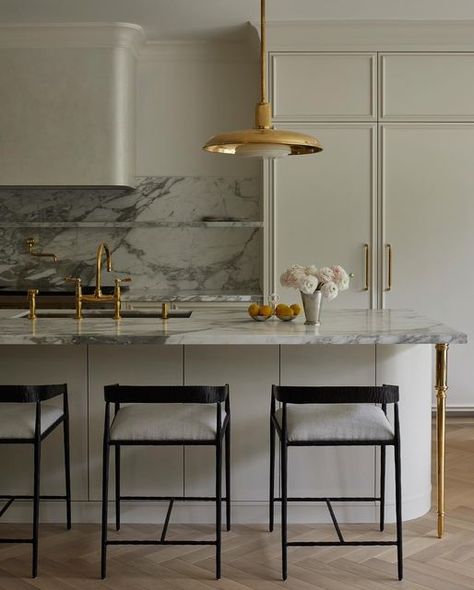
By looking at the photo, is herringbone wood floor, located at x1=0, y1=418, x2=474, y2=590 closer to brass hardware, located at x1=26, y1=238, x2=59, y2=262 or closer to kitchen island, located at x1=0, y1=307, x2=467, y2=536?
kitchen island, located at x1=0, y1=307, x2=467, y2=536

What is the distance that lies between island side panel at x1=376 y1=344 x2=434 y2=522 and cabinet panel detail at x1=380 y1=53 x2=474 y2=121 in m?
2.17

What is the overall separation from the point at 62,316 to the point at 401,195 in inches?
94.9

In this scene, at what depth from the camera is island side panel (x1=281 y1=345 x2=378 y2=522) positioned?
3326 mm

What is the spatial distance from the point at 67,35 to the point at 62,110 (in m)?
0.47

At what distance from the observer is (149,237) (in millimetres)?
5625

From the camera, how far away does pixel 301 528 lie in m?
3.33

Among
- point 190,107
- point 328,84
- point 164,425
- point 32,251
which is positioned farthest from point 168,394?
point 190,107

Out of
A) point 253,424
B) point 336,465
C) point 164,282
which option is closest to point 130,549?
point 253,424

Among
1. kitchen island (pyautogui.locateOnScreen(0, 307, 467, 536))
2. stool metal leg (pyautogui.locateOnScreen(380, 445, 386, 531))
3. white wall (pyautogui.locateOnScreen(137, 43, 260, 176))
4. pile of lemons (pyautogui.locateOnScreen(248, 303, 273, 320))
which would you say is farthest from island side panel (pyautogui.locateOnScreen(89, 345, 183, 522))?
white wall (pyautogui.locateOnScreen(137, 43, 260, 176))

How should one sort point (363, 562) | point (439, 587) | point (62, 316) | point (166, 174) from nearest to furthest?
point (439, 587), point (363, 562), point (62, 316), point (166, 174)

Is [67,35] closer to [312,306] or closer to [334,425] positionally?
[312,306]

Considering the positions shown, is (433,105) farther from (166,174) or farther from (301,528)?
(301,528)

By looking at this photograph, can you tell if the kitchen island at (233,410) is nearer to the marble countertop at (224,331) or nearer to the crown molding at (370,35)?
the marble countertop at (224,331)

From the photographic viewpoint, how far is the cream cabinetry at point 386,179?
5078 mm
